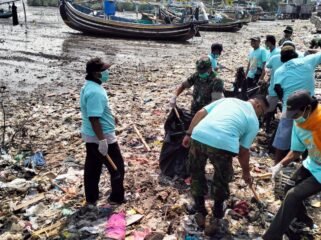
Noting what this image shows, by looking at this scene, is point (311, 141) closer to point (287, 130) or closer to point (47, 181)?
point (287, 130)

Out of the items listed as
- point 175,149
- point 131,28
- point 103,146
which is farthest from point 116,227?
point 131,28

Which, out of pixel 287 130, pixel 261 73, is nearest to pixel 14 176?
pixel 287 130

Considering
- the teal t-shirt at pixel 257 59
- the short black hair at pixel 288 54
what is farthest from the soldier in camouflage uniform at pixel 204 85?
the teal t-shirt at pixel 257 59

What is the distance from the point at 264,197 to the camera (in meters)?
4.56

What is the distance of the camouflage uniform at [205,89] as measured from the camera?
479 cm

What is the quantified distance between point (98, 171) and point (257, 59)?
4431 millimetres

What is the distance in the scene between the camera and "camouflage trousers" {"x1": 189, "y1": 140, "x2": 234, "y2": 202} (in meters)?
3.40

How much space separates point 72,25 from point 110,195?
78.8ft

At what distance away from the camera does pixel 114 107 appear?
838cm

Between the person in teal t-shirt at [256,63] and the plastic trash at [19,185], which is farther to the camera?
the person in teal t-shirt at [256,63]

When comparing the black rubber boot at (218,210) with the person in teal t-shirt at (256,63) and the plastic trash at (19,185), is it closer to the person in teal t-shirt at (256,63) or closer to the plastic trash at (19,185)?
the plastic trash at (19,185)

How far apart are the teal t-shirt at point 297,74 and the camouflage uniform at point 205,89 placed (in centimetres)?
85

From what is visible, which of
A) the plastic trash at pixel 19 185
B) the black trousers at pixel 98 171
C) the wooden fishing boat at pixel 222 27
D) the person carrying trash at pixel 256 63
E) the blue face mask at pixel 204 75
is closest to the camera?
the black trousers at pixel 98 171

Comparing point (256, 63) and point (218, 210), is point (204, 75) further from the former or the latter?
point (256, 63)
